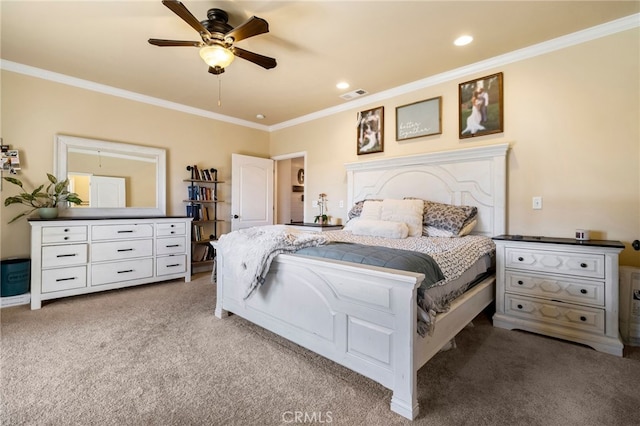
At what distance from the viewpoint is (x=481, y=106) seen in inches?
118

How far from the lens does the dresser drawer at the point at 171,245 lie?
3662 mm

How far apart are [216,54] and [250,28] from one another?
384 mm

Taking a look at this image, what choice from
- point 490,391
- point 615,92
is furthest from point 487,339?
point 615,92

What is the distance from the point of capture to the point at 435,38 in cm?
252

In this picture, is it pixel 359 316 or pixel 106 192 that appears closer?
pixel 359 316

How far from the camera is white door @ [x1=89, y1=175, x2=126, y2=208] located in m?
3.56

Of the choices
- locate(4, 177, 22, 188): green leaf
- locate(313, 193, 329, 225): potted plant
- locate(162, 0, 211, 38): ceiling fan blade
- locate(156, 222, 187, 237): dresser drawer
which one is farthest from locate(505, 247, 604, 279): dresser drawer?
locate(4, 177, 22, 188): green leaf

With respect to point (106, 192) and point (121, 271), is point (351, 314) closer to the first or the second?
point (121, 271)

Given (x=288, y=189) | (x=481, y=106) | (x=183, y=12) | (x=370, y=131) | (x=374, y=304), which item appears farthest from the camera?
(x=288, y=189)

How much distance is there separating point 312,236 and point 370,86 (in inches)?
91.0

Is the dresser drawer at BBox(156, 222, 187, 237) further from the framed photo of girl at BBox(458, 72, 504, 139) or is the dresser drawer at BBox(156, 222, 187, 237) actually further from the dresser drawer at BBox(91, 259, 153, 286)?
the framed photo of girl at BBox(458, 72, 504, 139)

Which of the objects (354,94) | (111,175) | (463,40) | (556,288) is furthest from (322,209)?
(556,288)

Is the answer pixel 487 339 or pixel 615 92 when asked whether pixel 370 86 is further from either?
pixel 487 339

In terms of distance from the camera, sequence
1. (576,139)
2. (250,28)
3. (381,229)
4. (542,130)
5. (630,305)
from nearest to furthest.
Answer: (250,28)
(630,305)
(576,139)
(542,130)
(381,229)
